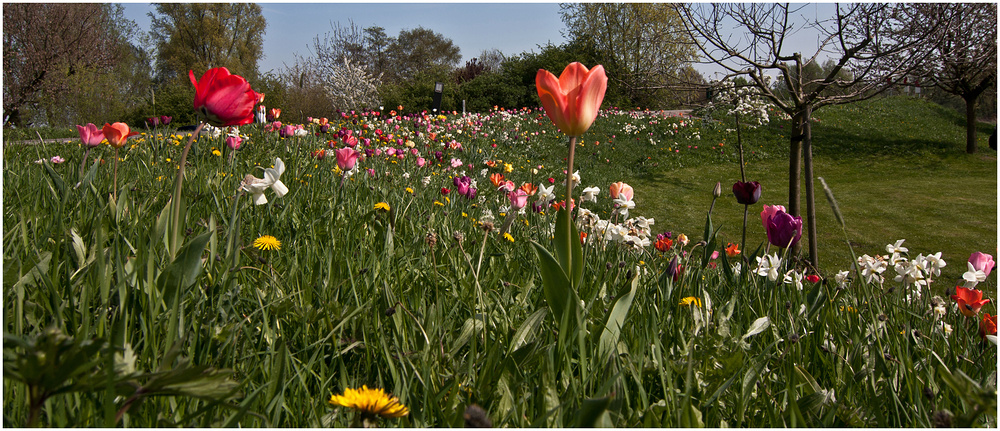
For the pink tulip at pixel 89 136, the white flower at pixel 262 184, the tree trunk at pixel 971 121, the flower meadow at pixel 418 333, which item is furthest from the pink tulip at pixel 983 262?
the tree trunk at pixel 971 121

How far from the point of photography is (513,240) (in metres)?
2.49

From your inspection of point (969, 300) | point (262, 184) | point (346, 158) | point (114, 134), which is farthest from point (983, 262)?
point (114, 134)

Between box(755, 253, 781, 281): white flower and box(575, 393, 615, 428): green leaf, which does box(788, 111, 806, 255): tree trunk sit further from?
box(575, 393, 615, 428): green leaf

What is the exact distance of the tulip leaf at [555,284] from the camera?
1.09 meters

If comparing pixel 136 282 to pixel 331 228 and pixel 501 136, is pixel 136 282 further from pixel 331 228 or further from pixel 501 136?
pixel 501 136

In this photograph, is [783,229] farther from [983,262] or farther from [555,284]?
[555,284]

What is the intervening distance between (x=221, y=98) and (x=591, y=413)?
3.66 feet

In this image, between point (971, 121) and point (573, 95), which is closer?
point (573, 95)

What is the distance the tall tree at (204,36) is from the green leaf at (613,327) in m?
32.3

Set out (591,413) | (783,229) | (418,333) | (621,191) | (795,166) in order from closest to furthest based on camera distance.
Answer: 1. (591,413)
2. (418,333)
3. (783,229)
4. (621,191)
5. (795,166)

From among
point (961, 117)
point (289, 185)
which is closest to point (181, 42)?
point (289, 185)

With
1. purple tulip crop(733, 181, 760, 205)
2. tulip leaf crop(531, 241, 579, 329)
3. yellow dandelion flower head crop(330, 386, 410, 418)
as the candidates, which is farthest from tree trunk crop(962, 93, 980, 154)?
yellow dandelion flower head crop(330, 386, 410, 418)

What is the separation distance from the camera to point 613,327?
1.13m

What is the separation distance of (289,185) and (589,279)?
1855 millimetres
